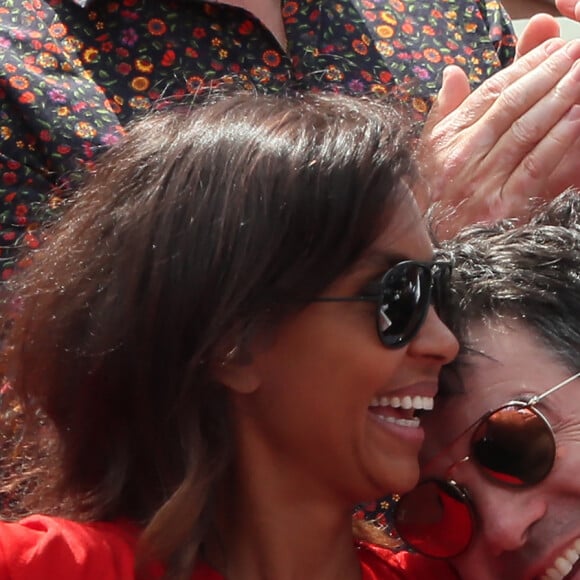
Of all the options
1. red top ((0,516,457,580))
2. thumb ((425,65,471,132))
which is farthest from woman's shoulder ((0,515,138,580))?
thumb ((425,65,471,132))

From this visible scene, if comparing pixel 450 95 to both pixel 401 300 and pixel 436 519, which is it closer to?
pixel 401 300

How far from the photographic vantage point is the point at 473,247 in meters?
1.56

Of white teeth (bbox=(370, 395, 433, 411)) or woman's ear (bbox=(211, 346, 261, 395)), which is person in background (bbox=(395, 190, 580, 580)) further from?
woman's ear (bbox=(211, 346, 261, 395))

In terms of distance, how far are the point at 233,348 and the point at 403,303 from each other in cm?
20

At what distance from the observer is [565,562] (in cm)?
141

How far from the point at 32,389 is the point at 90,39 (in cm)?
66

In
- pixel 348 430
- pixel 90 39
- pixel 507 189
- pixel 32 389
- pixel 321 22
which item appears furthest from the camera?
pixel 321 22

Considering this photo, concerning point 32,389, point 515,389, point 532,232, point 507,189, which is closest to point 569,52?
point 507,189

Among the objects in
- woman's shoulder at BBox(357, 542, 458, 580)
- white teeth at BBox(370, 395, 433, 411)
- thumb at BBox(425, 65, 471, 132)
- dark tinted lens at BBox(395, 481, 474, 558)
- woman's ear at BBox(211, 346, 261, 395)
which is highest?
thumb at BBox(425, 65, 471, 132)

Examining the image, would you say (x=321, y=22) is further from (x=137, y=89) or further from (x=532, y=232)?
(x=532, y=232)

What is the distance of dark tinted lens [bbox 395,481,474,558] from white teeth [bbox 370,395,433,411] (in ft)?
0.35

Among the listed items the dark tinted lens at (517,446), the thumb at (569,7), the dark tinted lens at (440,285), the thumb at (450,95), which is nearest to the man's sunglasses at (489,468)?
the dark tinted lens at (517,446)

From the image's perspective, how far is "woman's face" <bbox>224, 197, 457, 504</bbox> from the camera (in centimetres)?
139

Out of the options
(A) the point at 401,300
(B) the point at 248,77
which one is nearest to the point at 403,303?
(A) the point at 401,300
